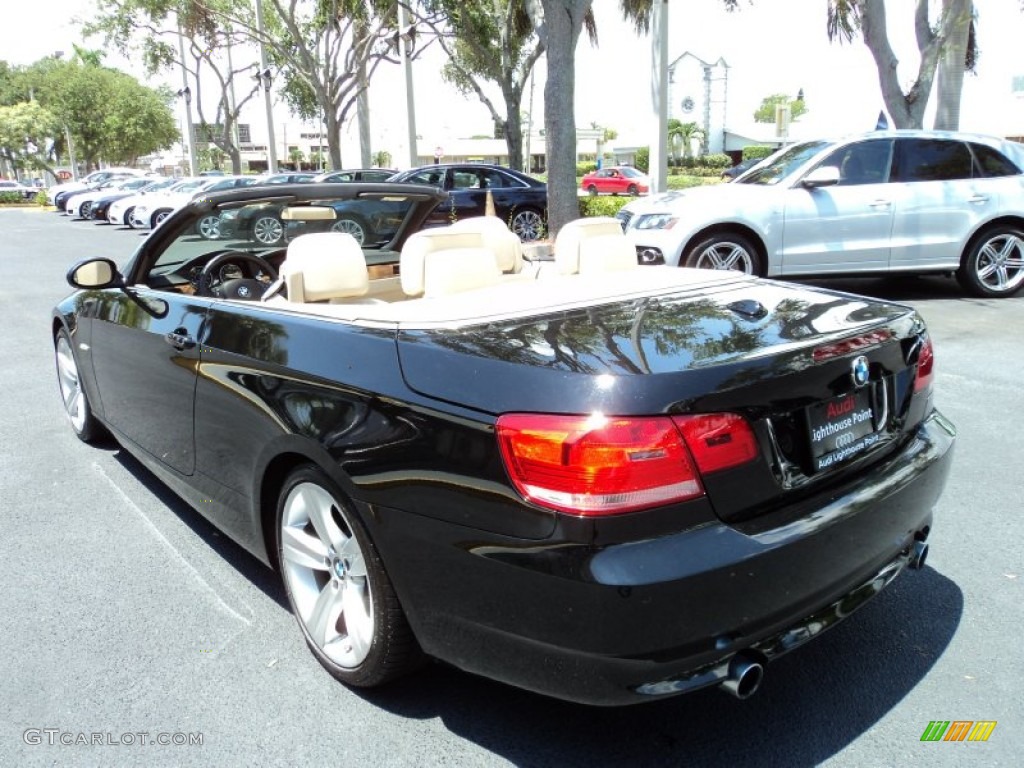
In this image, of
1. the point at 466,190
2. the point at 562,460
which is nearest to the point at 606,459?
the point at 562,460

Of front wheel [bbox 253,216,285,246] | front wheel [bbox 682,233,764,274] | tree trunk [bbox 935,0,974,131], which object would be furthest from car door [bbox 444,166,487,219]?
front wheel [bbox 253,216,285,246]

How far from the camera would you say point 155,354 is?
367 centimetres

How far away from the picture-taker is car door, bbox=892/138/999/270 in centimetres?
912

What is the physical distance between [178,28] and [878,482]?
126 feet

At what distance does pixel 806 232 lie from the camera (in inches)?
357

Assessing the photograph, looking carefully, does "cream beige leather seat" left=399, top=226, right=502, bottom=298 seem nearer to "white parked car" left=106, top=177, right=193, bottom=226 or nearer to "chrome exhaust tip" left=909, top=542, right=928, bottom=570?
"chrome exhaust tip" left=909, top=542, right=928, bottom=570

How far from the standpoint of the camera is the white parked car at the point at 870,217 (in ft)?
29.7

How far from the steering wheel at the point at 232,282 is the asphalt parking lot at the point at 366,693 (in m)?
1.11

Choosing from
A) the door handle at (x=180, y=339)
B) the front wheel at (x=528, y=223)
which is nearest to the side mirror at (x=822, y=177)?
the door handle at (x=180, y=339)

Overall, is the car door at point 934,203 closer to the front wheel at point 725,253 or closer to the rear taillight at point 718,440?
the front wheel at point 725,253

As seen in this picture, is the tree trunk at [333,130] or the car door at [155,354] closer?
the car door at [155,354]

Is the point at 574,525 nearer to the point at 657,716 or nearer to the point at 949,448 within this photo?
the point at 657,716

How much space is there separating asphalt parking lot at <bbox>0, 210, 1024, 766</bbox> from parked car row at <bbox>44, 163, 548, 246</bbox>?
1.49m

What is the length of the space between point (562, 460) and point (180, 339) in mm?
2103
